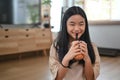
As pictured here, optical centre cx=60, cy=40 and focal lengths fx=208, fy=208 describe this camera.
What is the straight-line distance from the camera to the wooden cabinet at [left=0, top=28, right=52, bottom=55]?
3.83 meters

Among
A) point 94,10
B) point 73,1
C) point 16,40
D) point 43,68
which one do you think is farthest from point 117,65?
point 73,1

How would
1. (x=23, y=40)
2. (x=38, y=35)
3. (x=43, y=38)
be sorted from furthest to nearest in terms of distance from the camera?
(x=43, y=38)
(x=38, y=35)
(x=23, y=40)

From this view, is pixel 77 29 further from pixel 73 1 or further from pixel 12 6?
Result: pixel 73 1

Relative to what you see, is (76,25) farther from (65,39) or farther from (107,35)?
(107,35)

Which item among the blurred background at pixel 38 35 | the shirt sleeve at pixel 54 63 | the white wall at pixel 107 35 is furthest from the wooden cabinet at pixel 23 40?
the shirt sleeve at pixel 54 63

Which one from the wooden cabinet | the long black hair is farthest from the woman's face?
the wooden cabinet

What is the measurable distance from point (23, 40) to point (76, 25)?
3.51 meters

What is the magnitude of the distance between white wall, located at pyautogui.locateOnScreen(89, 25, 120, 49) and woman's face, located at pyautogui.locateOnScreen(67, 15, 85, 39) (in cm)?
439

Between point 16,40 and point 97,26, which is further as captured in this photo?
point 97,26

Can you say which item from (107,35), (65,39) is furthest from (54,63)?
(107,35)

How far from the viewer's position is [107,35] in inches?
201

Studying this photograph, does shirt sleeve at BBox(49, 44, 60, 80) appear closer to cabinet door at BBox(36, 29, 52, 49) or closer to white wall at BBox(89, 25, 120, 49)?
cabinet door at BBox(36, 29, 52, 49)

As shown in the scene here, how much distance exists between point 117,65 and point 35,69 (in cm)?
137

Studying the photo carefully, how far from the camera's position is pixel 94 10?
17.9 ft
